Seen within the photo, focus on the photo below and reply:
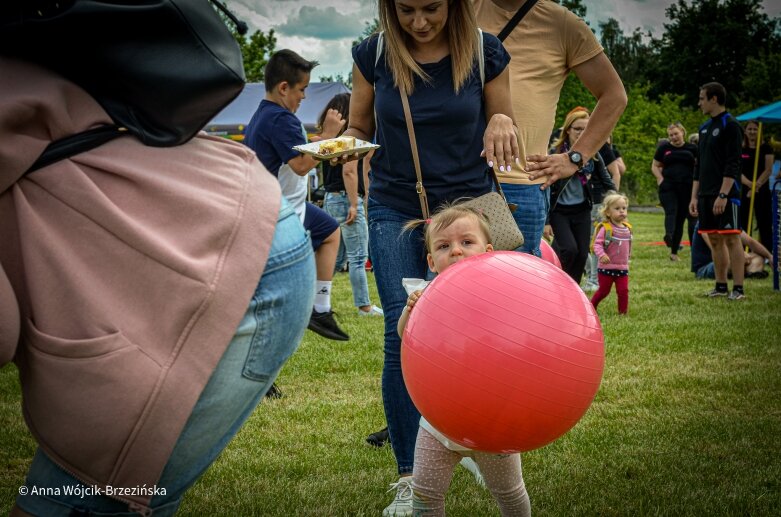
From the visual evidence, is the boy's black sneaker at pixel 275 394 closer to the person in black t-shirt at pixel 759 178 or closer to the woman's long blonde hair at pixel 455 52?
the woman's long blonde hair at pixel 455 52

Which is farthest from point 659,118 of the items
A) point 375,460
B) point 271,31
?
point 375,460

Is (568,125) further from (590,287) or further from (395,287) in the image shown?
(395,287)

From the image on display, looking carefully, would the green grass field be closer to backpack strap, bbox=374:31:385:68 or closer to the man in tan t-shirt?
the man in tan t-shirt

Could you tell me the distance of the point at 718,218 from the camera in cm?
1048

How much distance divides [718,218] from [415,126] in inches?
324

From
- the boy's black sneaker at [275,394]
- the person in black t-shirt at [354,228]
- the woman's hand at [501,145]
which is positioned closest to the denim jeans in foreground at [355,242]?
the person in black t-shirt at [354,228]

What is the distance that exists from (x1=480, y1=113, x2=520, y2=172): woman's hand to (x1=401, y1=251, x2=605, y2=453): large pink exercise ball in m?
0.66

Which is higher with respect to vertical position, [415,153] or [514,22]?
[514,22]

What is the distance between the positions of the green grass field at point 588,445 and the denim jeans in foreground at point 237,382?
206cm

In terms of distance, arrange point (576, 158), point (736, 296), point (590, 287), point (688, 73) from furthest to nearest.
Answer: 1. point (688, 73)
2. point (590, 287)
3. point (736, 296)
4. point (576, 158)

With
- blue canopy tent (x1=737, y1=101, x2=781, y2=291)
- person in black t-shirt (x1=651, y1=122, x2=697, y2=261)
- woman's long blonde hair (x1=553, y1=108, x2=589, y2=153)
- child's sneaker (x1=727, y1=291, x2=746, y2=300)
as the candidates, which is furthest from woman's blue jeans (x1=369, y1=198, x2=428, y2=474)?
person in black t-shirt (x1=651, y1=122, x2=697, y2=261)

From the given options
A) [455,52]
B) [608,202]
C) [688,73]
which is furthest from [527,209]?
[688,73]

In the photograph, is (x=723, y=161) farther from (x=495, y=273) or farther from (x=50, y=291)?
(x=50, y=291)

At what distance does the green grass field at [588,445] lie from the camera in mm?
3756
